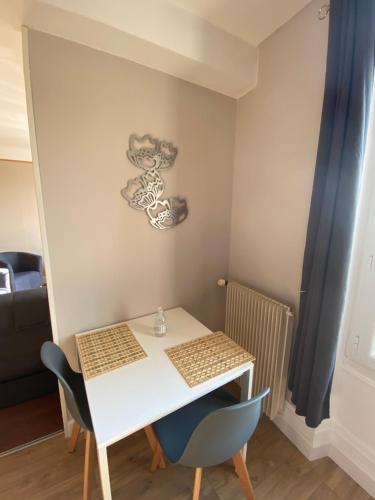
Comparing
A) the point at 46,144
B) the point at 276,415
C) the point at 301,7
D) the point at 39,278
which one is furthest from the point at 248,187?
the point at 39,278

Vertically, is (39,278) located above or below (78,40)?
below

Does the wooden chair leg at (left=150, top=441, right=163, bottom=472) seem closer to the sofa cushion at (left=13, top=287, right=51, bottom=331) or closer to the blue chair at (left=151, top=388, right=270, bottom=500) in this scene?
the blue chair at (left=151, top=388, right=270, bottom=500)

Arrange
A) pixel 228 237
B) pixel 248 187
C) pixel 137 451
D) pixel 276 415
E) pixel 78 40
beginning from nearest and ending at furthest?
1. pixel 78 40
2. pixel 137 451
3. pixel 276 415
4. pixel 248 187
5. pixel 228 237

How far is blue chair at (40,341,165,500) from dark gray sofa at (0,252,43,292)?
310 cm

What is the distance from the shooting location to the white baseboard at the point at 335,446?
3.99 ft

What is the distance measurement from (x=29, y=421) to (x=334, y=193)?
93.3 inches

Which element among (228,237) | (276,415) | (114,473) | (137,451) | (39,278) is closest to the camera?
(114,473)

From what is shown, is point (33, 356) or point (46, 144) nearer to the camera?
point (46, 144)

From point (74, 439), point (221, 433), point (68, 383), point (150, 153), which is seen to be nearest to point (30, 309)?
point (68, 383)

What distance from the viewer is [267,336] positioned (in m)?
1.46

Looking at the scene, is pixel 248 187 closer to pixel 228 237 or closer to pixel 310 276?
pixel 228 237

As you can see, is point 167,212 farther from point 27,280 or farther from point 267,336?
point 27,280

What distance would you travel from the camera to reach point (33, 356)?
1633mm

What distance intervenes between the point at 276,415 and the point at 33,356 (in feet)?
5.84
